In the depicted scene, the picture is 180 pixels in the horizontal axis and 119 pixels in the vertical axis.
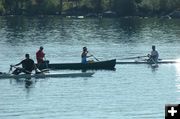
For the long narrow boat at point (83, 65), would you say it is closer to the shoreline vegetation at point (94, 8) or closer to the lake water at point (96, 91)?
the lake water at point (96, 91)

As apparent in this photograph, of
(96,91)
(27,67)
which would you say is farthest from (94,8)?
(96,91)

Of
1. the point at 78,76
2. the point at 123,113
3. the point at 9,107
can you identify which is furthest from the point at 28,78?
the point at 123,113

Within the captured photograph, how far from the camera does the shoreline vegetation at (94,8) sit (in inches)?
6417

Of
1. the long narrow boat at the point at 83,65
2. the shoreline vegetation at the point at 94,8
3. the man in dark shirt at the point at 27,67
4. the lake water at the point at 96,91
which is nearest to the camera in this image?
the lake water at the point at 96,91

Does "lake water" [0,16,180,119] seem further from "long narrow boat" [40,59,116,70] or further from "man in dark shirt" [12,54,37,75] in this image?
"man in dark shirt" [12,54,37,75]

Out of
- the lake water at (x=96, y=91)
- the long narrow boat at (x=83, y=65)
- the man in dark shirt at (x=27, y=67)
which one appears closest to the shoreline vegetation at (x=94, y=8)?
the lake water at (x=96, y=91)

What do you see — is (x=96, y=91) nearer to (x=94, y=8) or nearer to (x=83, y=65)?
(x=83, y=65)

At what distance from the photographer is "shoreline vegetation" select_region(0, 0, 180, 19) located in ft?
535

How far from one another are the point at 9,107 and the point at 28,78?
35.6ft

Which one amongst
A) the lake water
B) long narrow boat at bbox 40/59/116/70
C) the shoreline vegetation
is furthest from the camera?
the shoreline vegetation

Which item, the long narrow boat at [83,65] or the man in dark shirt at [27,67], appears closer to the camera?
the man in dark shirt at [27,67]

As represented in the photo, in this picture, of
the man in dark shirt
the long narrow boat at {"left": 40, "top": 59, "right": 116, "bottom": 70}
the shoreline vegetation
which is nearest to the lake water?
the long narrow boat at {"left": 40, "top": 59, "right": 116, "bottom": 70}

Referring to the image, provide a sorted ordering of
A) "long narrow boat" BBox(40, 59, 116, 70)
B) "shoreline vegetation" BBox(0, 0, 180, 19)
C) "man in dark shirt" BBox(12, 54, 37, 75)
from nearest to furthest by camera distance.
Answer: "man in dark shirt" BBox(12, 54, 37, 75), "long narrow boat" BBox(40, 59, 116, 70), "shoreline vegetation" BBox(0, 0, 180, 19)

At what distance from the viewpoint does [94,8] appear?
6604 inches
